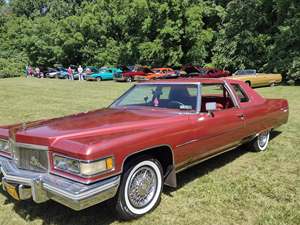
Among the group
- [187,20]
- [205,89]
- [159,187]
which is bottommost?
[159,187]

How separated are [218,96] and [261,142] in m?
1.35

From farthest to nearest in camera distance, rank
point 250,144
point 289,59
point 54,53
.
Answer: point 54,53 < point 289,59 < point 250,144

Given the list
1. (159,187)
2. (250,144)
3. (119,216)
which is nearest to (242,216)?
(159,187)

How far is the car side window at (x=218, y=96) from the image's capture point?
5.46 m

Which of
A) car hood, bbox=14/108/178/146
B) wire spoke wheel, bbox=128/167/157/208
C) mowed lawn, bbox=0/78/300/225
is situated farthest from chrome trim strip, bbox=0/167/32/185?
wire spoke wheel, bbox=128/167/157/208

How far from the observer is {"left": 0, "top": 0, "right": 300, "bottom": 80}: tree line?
25.9m

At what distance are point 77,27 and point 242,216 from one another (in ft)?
139

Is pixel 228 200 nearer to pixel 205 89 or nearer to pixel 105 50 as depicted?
pixel 205 89

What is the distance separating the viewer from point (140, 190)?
3883 millimetres

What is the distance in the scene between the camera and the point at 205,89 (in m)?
5.32

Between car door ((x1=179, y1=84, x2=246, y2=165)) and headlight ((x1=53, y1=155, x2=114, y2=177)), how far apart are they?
1.45 metres

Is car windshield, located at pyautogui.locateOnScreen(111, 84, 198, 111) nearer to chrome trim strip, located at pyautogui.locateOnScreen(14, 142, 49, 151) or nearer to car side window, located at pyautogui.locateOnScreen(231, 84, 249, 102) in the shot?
car side window, located at pyautogui.locateOnScreen(231, 84, 249, 102)

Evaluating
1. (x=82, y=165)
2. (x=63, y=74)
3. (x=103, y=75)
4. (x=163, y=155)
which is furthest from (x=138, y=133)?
(x=63, y=74)

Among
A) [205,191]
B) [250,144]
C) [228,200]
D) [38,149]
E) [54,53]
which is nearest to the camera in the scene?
[38,149]
